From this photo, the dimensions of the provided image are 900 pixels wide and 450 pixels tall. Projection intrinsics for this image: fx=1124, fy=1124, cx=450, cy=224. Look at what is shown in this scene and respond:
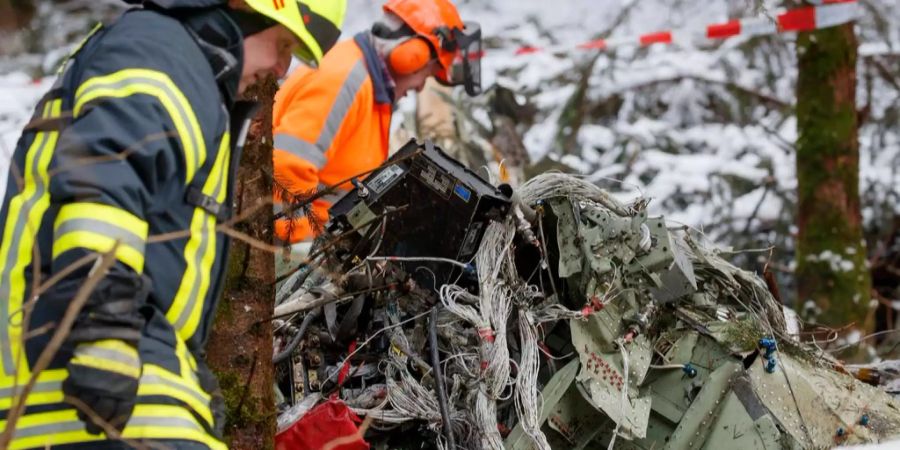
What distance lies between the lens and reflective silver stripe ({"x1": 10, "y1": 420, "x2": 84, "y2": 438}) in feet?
6.50

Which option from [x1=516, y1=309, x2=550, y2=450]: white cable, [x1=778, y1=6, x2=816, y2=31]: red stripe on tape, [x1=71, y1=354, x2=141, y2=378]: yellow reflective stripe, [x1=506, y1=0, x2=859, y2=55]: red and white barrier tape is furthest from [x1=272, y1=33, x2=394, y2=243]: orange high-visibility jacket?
[x1=778, y1=6, x2=816, y2=31]: red stripe on tape

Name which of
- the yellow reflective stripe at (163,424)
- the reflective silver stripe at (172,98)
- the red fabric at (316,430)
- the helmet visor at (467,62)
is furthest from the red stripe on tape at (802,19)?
the yellow reflective stripe at (163,424)

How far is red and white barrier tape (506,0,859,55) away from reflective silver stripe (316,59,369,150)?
2.22 metres

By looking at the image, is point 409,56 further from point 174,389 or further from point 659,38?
point 659,38

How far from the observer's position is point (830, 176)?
25.2ft

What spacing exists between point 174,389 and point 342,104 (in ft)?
9.39

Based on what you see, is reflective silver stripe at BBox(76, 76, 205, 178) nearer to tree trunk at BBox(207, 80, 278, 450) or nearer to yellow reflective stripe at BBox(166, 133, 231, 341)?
yellow reflective stripe at BBox(166, 133, 231, 341)

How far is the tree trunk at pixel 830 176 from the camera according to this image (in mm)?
7551

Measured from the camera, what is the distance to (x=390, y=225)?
11.9 feet

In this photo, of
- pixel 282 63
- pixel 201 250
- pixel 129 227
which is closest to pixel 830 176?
pixel 282 63

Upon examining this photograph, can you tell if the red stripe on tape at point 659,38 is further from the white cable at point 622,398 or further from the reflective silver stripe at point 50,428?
the reflective silver stripe at point 50,428

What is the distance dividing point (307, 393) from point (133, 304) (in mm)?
1534

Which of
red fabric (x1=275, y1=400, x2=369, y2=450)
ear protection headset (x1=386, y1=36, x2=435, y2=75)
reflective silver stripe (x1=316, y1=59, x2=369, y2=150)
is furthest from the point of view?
ear protection headset (x1=386, y1=36, x2=435, y2=75)

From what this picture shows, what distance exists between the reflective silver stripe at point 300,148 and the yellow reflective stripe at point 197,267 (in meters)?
2.36
